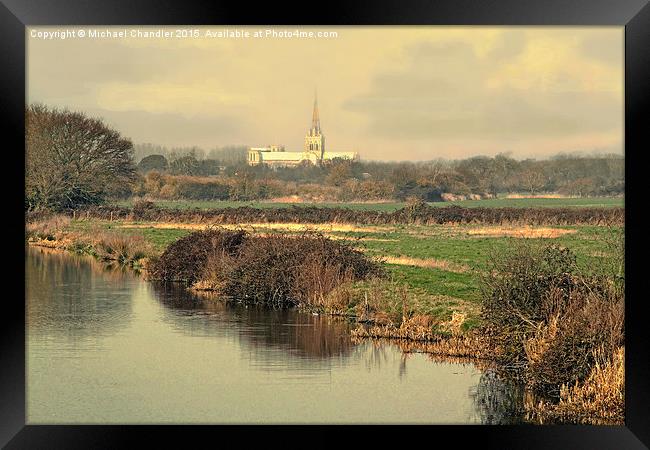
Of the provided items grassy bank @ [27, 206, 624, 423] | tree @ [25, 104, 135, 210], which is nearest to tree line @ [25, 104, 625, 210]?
tree @ [25, 104, 135, 210]

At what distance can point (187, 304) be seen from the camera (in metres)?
20.2

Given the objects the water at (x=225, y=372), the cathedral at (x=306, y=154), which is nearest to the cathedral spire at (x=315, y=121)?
the cathedral at (x=306, y=154)

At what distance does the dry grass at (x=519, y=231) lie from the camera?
32.8 meters

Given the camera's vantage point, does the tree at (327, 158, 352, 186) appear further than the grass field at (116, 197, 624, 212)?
Yes

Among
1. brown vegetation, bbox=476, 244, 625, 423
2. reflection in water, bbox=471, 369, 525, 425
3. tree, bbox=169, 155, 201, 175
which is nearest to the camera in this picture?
brown vegetation, bbox=476, 244, 625, 423

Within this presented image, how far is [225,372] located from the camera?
571 inches

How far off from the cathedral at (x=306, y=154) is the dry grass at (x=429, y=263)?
2104cm

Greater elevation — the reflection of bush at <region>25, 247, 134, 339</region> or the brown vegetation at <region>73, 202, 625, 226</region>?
the brown vegetation at <region>73, 202, 625, 226</region>

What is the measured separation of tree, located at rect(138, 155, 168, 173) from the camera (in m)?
46.1

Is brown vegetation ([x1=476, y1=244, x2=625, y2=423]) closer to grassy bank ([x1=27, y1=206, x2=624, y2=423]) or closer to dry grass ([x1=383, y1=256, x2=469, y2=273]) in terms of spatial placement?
grassy bank ([x1=27, y1=206, x2=624, y2=423])

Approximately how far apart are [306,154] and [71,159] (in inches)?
590

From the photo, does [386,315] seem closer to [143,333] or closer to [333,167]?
[143,333]
